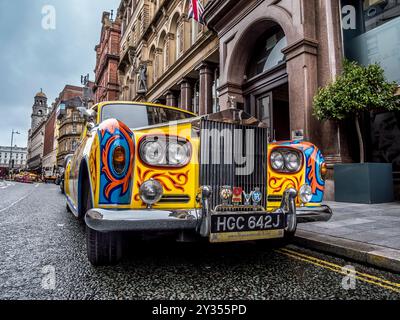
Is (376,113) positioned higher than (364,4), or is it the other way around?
(364,4)

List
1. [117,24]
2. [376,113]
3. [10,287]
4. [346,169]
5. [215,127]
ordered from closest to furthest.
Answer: [10,287] < [215,127] < [346,169] < [376,113] < [117,24]

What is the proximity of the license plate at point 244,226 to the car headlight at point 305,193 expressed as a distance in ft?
2.16

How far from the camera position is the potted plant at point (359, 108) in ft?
19.8

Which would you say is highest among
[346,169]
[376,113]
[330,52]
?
[330,52]

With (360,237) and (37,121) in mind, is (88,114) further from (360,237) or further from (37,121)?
(37,121)

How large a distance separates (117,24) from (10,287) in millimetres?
37526

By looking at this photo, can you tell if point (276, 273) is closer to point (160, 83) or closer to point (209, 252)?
point (209, 252)

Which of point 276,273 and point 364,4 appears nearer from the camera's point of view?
point 276,273

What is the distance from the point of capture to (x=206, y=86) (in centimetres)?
1327

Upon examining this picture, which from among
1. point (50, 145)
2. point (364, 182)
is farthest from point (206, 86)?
point (50, 145)

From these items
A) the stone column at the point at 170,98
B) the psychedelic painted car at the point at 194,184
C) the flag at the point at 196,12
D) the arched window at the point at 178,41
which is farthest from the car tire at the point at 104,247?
the arched window at the point at 178,41

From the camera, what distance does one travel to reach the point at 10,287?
6.72 feet
